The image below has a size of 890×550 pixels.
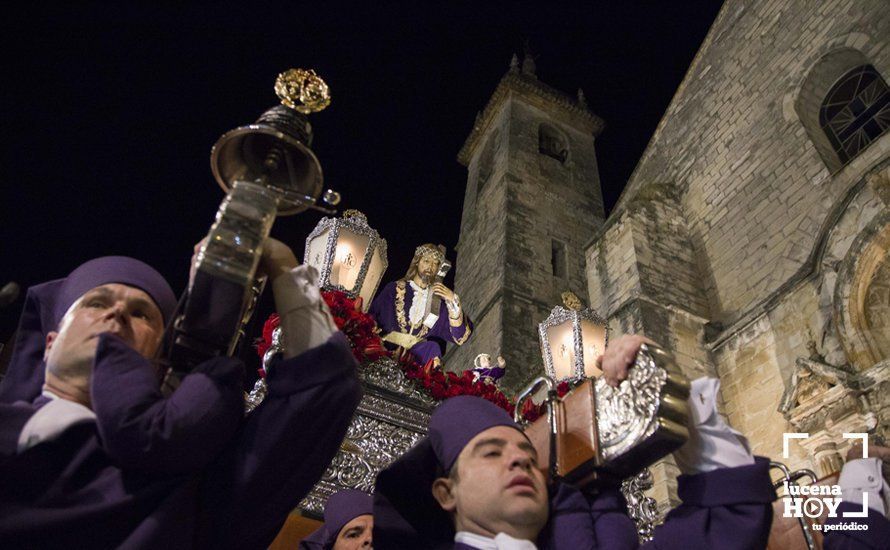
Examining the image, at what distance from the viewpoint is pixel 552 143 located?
71.5 feet

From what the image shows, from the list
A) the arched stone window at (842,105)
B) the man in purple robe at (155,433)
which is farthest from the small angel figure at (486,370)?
the arched stone window at (842,105)

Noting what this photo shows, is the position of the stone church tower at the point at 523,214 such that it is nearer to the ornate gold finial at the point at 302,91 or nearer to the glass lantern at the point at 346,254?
the glass lantern at the point at 346,254

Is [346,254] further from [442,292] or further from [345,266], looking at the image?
[442,292]

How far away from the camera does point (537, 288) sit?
16375 mm

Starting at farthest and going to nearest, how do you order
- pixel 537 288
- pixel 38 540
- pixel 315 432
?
pixel 537 288
pixel 315 432
pixel 38 540

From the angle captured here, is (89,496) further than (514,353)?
No

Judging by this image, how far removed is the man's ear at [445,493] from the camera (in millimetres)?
2172

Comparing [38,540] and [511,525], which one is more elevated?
[511,525]

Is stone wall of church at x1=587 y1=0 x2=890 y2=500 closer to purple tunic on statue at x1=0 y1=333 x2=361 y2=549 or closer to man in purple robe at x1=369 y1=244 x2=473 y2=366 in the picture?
man in purple robe at x1=369 y1=244 x2=473 y2=366

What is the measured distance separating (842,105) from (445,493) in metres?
11.4

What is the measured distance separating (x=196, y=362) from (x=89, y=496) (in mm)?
421

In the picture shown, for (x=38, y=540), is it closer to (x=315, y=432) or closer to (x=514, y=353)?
(x=315, y=432)

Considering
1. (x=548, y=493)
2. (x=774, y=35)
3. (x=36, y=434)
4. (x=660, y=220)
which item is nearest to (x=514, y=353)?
(x=660, y=220)

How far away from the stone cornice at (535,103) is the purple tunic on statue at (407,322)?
17.2 meters
